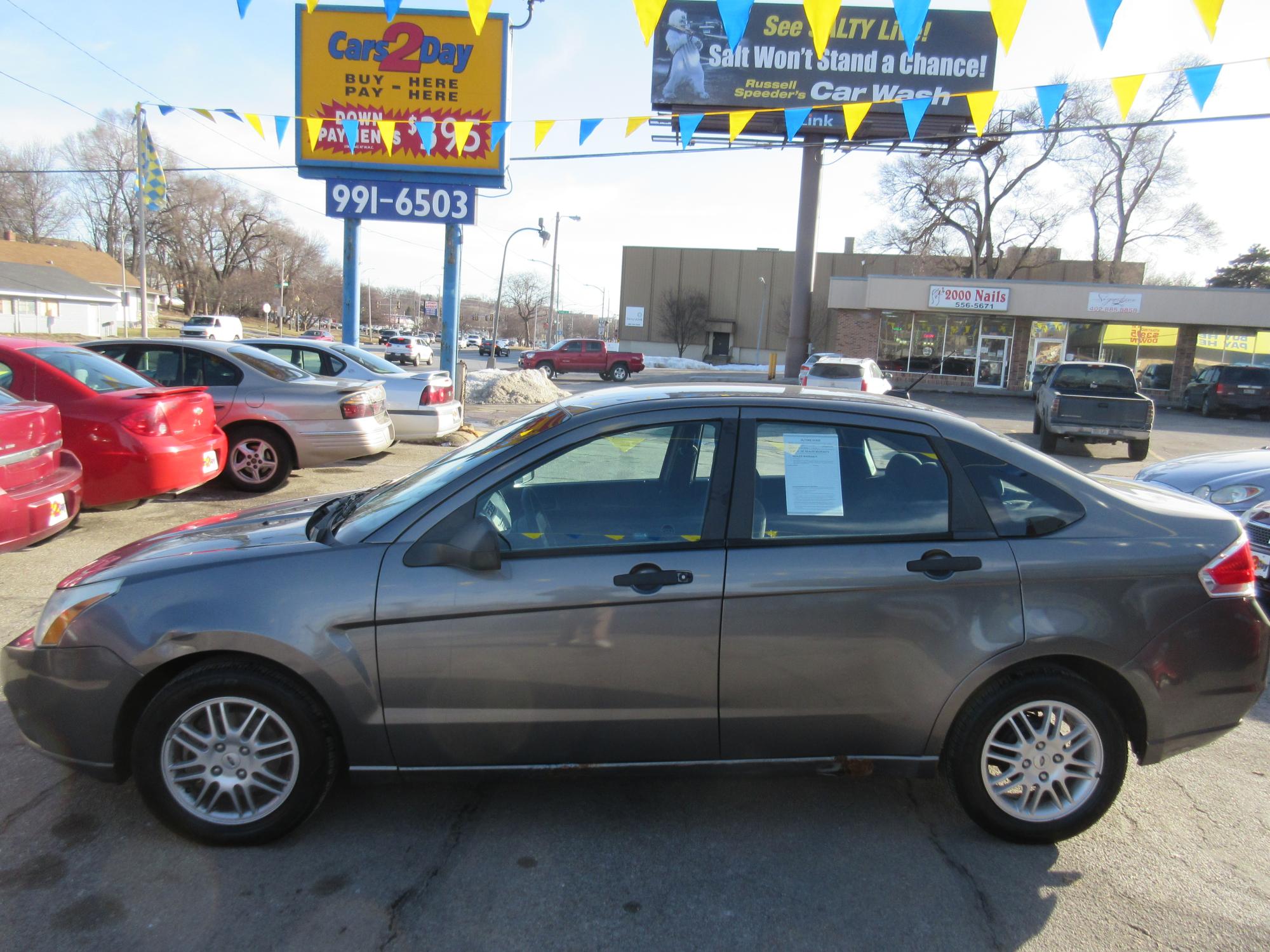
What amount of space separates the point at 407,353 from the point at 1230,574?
47.0 metres

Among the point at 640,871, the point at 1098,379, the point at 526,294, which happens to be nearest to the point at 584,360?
the point at 1098,379

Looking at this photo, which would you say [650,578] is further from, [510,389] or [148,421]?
[510,389]

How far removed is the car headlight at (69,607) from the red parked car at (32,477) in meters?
2.35

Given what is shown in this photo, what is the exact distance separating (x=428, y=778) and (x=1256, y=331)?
40.9 meters

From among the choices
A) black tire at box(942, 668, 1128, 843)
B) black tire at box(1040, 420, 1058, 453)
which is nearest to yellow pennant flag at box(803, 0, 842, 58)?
black tire at box(942, 668, 1128, 843)

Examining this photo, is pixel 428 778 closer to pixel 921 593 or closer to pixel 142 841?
pixel 142 841

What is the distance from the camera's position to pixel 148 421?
684cm

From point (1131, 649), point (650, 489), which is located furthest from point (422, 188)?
point (1131, 649)

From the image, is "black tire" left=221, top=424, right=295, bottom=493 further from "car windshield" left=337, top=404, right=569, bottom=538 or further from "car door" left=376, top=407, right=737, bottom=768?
"car door" left=376, top=407, right=737, bottom=768

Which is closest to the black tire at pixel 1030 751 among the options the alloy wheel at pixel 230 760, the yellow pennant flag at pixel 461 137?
the alloy wheel at pixel 230 760

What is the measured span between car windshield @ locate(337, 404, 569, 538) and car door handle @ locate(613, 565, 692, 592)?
65 cm

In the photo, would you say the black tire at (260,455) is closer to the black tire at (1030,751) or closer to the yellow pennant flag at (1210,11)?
the black tire at (1030,751)

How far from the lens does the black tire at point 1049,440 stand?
16266mm

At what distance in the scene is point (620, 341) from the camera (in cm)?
6406
